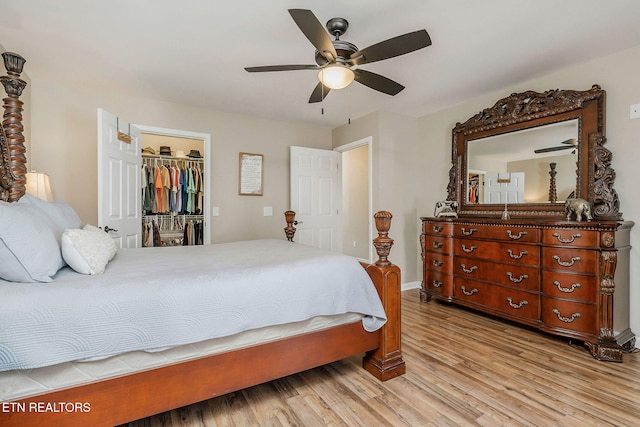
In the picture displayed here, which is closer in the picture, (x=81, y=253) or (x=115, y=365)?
(x=115, y=365)

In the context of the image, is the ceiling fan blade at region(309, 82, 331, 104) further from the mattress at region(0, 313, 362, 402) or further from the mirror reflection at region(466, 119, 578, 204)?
the mirror reflection at region(466, 119, 578, 204)

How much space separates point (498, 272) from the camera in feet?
9.54

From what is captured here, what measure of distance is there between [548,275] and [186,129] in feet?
13.8

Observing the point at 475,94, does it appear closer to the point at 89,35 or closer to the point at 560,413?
the point at 560,413

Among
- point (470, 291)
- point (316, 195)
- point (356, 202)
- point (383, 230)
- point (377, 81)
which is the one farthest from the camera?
point (356, 202)

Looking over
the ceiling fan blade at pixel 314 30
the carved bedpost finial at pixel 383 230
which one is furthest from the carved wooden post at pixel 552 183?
the ceiling fan blade at pixel 314 30

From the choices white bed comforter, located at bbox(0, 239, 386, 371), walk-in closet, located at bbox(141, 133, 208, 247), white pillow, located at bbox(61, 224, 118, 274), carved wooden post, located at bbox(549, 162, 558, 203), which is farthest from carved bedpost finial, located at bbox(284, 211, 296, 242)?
carved wooden post, located at bbox(549, 162, 558, 203)

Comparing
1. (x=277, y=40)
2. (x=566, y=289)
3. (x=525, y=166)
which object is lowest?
(x=566, y=289)

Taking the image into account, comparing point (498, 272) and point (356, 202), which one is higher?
point (356, 202)

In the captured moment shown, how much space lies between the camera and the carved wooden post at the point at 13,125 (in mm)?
2027

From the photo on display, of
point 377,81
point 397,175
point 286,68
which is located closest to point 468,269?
point 397,175

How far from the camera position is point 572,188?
2785 mm

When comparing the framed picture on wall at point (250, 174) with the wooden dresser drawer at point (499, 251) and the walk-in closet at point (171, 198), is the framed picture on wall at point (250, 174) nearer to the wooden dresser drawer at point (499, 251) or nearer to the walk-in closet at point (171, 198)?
the walk-in closet at point (171, 198)

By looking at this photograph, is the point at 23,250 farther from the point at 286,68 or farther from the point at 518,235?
the point at 518,235
